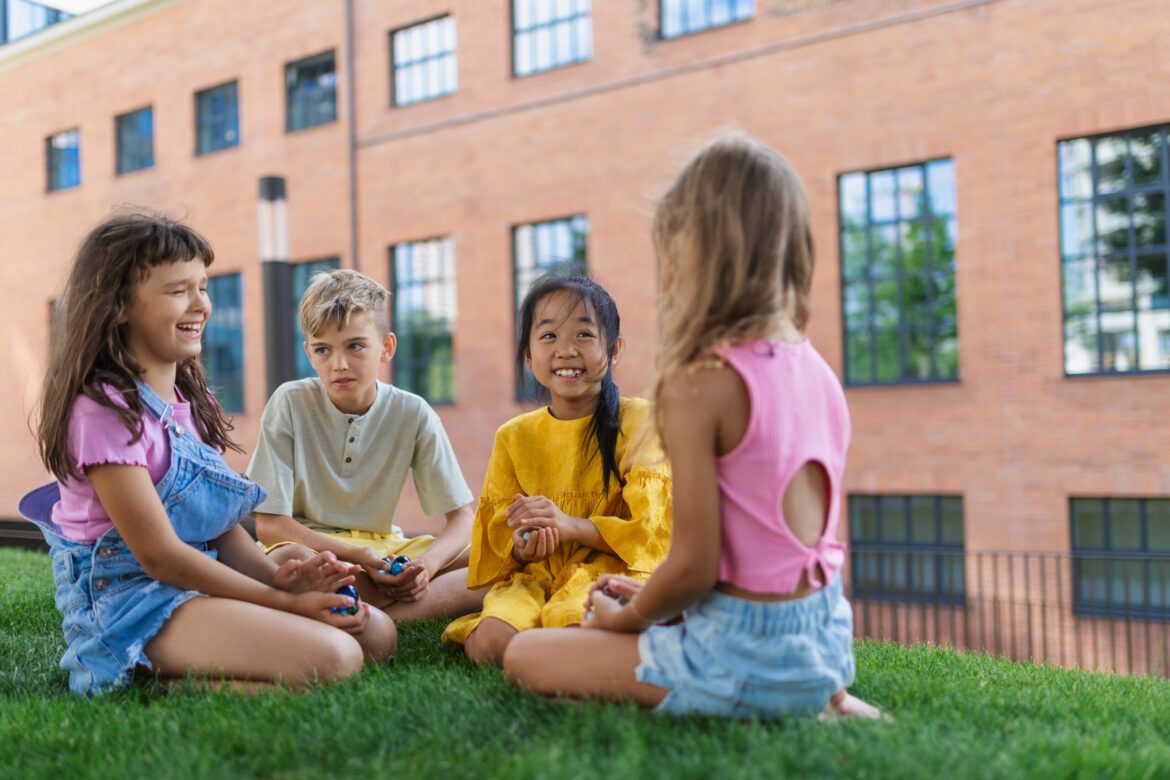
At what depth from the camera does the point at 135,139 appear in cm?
2222

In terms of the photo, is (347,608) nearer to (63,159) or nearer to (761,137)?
(761,137)

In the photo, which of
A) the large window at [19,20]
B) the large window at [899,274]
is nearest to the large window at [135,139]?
the large window at [19,20]

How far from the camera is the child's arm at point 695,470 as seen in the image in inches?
94.4

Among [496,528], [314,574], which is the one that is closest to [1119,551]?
[496,528]

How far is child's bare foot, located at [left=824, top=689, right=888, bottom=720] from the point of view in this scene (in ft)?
8.77

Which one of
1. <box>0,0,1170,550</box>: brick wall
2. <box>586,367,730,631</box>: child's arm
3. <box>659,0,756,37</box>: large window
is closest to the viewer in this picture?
<box>586,367,730,631</box>: child's arm

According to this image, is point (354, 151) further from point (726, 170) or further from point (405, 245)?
point (726, 170)

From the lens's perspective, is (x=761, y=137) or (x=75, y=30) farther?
(x=75, y=30)

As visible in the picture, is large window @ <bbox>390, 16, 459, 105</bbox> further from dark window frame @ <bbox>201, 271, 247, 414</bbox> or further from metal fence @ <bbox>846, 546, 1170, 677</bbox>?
metal fence @ <bbox>846, 546, 1170, 677</bbox>

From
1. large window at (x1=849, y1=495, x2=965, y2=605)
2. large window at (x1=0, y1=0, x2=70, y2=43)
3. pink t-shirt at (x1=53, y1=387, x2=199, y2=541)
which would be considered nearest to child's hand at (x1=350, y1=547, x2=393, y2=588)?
pink t-shirt at (x1=53, y1=387, x2=199, y2=541)

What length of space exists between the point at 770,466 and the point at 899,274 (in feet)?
37.0

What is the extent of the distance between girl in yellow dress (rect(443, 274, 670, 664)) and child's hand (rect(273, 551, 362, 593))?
1.74 feet

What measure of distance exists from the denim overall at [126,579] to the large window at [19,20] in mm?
20262

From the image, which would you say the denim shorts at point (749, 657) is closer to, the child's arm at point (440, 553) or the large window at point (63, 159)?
the child's arm at point (440, 553)
